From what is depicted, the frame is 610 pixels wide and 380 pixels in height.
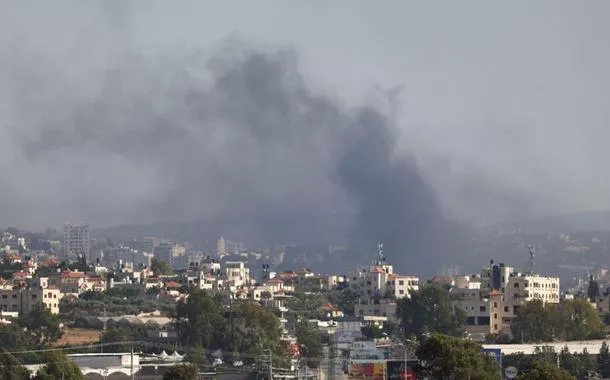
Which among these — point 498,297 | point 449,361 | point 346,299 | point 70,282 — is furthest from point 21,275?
point 449,361

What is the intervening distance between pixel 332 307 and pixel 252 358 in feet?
114

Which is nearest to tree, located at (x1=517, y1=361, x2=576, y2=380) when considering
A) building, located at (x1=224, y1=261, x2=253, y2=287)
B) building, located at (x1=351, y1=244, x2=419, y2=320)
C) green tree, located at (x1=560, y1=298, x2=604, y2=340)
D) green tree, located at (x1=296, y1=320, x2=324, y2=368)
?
green tree, located at (x1=296, y1=320, x2=324, y2=368)

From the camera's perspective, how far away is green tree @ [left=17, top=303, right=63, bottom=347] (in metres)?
100

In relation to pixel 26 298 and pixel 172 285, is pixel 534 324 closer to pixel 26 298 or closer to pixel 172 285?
pixel 26 298

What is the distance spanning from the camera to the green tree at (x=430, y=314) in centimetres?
10962

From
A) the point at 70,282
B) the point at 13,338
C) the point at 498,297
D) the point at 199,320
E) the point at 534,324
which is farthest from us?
the point at 70,282

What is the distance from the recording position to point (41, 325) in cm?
10381

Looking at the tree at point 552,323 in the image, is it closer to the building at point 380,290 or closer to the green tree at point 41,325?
the building at point 380,290

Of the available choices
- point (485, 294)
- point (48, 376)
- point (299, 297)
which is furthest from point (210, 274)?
point (48, 376)

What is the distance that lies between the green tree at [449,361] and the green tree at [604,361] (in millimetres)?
19179

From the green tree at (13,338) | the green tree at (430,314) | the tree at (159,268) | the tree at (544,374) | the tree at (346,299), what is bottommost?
the tree at (544,374)

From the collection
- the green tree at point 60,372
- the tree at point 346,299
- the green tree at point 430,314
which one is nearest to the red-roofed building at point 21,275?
the tree at point 346,299

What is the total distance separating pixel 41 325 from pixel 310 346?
523 inches

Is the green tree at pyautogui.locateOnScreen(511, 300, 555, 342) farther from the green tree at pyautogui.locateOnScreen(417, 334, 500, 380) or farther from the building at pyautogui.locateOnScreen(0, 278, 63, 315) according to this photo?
the green tree at pyautogui.locateOnScreen(417, 334, 500, 380)
